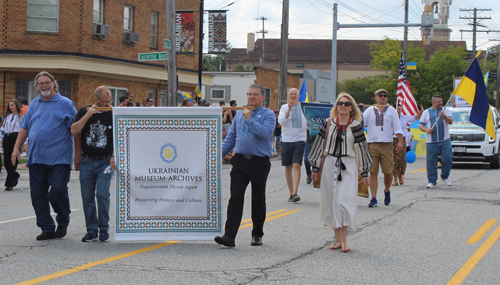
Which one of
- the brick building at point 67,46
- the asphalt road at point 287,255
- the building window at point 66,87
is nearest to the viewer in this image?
the asphalt road at point 287,255

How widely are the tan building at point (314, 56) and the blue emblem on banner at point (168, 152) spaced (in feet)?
305

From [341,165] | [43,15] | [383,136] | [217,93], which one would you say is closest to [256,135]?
[341,165]

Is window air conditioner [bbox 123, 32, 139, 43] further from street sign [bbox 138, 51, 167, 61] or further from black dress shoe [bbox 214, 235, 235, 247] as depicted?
black dress shoe [bbox 214, 235, 235, 247]

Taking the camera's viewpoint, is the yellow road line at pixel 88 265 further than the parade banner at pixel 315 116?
No

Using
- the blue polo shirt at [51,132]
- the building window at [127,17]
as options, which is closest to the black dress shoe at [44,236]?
the blue polo shirt at [51,132]

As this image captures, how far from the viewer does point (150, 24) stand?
27.2 metres

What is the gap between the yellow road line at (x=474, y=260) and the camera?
5746mm

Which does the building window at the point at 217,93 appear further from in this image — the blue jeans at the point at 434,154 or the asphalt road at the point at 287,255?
the asphalt road at the point at 287,255

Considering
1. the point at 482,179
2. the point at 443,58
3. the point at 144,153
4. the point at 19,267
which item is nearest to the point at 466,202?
the point at 482,179

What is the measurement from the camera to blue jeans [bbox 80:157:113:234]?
7059mm

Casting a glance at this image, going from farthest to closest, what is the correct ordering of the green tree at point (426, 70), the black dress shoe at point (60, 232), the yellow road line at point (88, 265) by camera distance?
the green tree at point (426, 70)
the black dress shoe at point (60, 232)
the yellow road line at point (88, 265)

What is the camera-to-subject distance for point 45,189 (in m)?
7.27

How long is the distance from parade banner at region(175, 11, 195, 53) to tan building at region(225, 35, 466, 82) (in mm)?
75360

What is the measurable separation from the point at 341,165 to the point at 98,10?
1940cm
